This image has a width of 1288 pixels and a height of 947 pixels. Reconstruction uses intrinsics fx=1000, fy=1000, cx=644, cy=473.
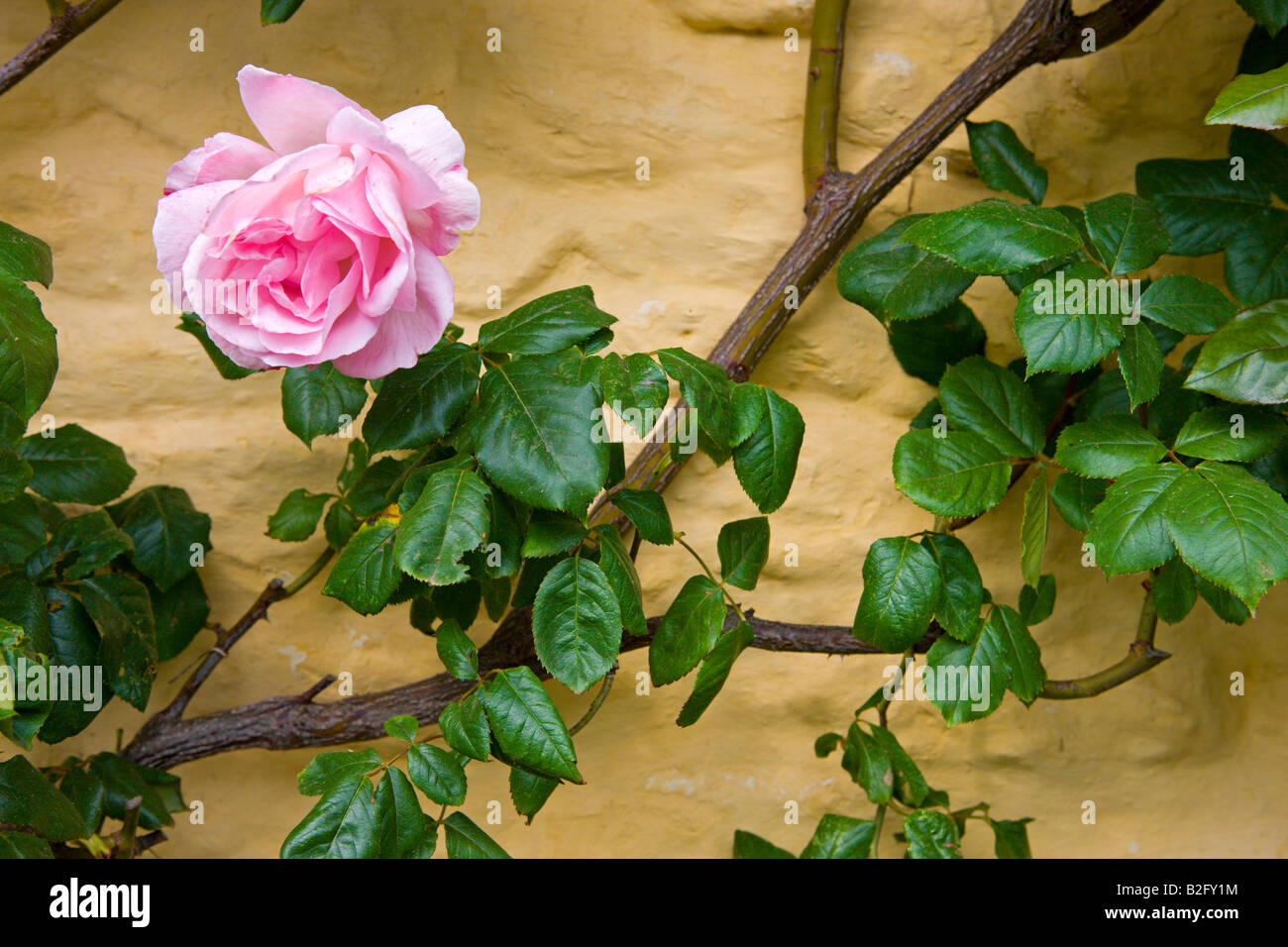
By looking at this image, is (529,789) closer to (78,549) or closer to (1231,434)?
(78,549)

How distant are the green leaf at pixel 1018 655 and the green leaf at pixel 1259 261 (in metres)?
0.55

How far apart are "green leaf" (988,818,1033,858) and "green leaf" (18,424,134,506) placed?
4.42 feet

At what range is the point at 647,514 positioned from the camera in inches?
Result: 44.6

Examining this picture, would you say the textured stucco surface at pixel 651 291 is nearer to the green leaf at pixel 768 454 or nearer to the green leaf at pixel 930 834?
the green leaf at pixel 930 834

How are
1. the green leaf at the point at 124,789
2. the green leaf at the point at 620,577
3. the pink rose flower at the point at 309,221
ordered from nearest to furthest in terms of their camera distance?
1. the pink rose flower at the point at 309,221
2. the green leaf at the point at 620,577
3. the green leaf at the point at 124,789

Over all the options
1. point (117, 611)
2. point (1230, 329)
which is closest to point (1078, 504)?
point (1230, 329)

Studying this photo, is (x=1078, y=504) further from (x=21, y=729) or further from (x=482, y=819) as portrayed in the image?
(x=21, y=729)

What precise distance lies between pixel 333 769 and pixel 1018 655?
0.82 m

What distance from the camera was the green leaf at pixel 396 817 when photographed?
1024 mm

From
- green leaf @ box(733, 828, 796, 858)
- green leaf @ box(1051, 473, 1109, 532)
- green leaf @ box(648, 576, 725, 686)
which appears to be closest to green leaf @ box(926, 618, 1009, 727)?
green leaf @ box(1051, 473, 1109, 532)

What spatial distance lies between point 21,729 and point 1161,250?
4.54ft

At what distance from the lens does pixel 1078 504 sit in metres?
1.25

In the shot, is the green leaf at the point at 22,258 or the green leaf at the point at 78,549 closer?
the green leaf at the point at 22,258

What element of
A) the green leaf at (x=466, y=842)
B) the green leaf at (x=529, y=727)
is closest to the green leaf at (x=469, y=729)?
the green leaf at (x=529, y=727)
